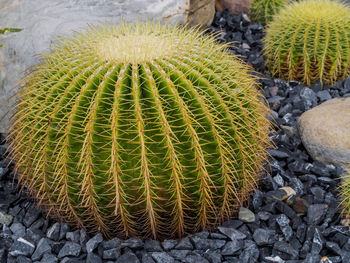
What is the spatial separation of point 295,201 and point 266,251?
0.54 meters

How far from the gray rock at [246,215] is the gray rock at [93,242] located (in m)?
0.90

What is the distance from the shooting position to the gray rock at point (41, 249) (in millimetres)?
2701

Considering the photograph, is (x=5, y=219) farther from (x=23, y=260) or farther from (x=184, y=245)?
(x=184, y=245)

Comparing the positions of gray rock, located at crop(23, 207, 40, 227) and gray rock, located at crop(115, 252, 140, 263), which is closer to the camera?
gray rock, located at crop(115, 252, 140, 263)

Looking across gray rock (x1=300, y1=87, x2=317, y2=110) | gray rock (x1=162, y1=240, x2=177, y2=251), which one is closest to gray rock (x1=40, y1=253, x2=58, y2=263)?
gray rock (x1=162, y1=240, x2=177, y2=251)

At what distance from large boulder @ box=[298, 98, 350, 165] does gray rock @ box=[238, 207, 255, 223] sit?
3.54 ft

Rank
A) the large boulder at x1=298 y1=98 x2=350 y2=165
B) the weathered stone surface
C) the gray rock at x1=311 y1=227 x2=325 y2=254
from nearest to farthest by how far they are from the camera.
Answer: the gray rock at x1=311 y1=227 x2=325 y2=254 → the large boulder at x1=298 y1=98 x2=350 y2=165 → the weathered stone surface

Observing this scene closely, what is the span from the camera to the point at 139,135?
2320 mm

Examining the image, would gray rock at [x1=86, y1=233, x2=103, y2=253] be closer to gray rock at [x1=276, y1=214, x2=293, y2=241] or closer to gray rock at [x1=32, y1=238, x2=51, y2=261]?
gray rock at [x1=32, y1=238, x2=51, y2=261]

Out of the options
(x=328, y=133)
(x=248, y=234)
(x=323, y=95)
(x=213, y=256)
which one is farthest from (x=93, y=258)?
(x=323, y=95)

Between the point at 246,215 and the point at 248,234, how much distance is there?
0.15 metres

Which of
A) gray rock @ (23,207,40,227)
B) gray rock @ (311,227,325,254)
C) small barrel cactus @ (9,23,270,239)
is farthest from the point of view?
gray rock @ (23,207,40,227)

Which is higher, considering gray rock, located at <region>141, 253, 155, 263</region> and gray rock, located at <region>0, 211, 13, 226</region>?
gray rock, located at <region>141, 253, 155, 263</region>

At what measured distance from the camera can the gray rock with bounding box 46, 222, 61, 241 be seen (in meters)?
2.83
